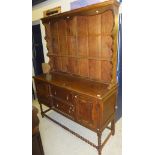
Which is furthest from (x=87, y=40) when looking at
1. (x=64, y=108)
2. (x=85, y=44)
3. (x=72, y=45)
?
(x=64, y=108)

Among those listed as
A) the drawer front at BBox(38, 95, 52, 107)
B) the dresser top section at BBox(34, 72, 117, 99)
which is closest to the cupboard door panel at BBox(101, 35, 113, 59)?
the dresser top section at BBox(34, 72, 117, 99)

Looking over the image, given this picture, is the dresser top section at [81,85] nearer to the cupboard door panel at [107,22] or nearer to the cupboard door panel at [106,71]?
the cupboard door panel at [106,71]

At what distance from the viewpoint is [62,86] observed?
214 centimetres

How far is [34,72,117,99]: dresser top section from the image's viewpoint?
1800 millimetres

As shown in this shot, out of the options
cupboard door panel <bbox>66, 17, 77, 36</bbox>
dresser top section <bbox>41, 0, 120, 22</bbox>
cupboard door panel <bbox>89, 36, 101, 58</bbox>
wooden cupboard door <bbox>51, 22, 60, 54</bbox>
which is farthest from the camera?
wooden cupboard door <bbox>51, 22, 60, 54</bbox>

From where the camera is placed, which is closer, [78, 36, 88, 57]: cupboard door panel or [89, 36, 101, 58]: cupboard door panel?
Answer: [89, 36, 101, 58]: cupboard door panel

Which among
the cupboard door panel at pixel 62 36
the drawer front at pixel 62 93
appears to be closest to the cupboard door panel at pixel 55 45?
the cupboard door panel at pixel 62 36

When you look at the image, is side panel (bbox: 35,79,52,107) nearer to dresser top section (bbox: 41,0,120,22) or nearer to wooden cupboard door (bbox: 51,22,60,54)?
wooden cupboard door (bbox: 51,22,60,54)

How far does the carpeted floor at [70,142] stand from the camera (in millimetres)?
2041

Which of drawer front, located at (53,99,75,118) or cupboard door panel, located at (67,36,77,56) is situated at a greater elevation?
cupboard door panel, located at (67,36,77,56)

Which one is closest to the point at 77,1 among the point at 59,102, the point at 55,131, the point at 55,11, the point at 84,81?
the point at 55,11

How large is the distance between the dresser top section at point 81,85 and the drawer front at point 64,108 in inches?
12.6

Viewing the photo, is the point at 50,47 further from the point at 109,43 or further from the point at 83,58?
the point at 109,43
